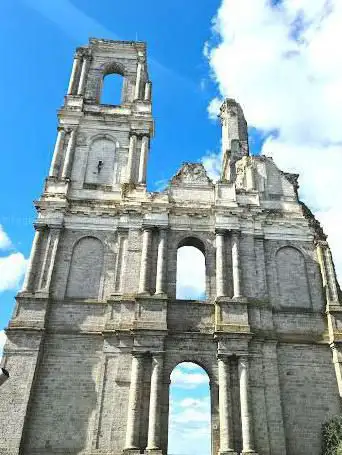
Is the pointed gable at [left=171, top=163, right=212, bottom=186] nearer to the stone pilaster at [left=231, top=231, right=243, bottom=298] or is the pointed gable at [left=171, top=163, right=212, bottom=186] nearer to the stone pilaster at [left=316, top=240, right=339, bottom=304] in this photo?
the stone pilaster at [left=231, top=231, right=243, bottom=298]

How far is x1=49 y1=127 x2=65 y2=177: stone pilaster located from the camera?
851 inches

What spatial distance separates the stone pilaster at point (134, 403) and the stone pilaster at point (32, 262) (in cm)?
517

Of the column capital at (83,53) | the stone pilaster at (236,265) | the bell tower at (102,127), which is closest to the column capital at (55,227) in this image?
the bell tower at (102,127)

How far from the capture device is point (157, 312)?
57.0ft

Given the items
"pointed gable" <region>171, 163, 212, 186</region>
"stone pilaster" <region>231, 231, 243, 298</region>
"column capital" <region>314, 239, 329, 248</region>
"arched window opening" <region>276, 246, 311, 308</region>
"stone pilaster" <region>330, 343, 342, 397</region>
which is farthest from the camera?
"pointed gable" <region>171, 163, 212, 186</region>

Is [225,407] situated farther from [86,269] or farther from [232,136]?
[232,136]

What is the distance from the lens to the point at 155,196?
20.7 metres

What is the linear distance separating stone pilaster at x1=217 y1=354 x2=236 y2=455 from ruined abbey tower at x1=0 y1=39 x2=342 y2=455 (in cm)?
4

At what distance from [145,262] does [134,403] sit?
554cm

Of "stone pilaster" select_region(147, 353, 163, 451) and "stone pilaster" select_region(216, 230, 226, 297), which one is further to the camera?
"stone pilaster" select_region(216, 230, 226, 297)

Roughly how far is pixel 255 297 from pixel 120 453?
25.3 ft

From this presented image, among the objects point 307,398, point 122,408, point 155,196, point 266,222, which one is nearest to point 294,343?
point 307,398

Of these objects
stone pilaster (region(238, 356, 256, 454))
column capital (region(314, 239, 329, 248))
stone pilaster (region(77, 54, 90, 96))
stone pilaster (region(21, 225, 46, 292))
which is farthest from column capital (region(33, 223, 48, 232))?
column capital (region(314, 239, 329, 248))

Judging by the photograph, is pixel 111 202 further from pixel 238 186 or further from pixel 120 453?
pixel 120 453
